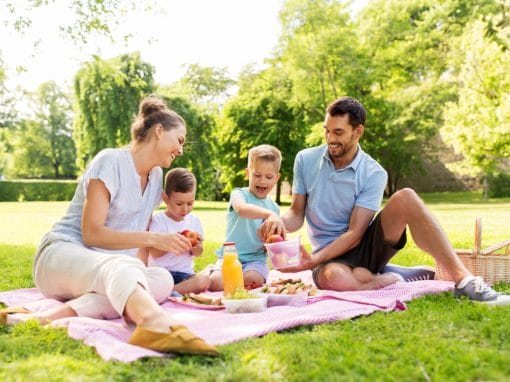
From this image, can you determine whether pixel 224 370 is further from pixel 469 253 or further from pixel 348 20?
pixel 348 20

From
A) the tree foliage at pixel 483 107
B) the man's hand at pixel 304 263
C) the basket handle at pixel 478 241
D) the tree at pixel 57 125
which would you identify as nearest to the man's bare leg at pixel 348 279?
the man's hand at pixel 304 263

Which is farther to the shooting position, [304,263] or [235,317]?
[304,263]

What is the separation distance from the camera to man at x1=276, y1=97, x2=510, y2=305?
376 cm

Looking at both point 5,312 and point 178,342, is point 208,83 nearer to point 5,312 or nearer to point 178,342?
point 5,312

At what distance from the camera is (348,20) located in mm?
26469

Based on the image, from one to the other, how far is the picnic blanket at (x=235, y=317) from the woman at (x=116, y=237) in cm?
13

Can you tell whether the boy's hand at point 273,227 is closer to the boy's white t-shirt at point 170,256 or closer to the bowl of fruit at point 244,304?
the bowl of fruit at point 244,304

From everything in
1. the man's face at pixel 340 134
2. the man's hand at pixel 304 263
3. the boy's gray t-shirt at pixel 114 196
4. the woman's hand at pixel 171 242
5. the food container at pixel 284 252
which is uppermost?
the man's face at pixel 340 134

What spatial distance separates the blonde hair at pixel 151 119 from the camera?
3.42 m

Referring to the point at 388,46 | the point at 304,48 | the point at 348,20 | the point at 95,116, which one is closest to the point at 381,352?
the point at 95,116

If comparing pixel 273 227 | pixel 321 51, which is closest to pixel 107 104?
pixel 321 51

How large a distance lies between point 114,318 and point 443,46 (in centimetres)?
2643

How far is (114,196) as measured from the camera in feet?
10.8

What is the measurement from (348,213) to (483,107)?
620 inches
